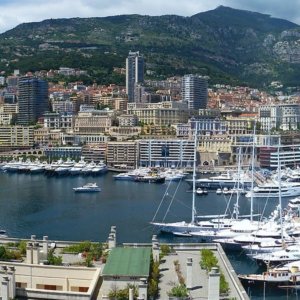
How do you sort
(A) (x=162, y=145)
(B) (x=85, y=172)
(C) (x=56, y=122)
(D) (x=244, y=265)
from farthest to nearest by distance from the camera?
(C) (x=56, y=122)
(A) (x=162, y=145)
(B) (x=85, y=172)
(D) (x=244, y=265)

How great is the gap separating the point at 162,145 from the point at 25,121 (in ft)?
64.3

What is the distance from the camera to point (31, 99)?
199ft

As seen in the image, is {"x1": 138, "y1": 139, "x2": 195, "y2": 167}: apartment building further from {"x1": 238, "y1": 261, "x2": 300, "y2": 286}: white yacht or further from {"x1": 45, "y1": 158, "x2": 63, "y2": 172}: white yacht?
{"x1": 238, "y1": 261, "x2": 300, "y2": 286}: white yacht

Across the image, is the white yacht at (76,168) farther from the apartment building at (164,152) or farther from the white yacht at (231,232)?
the white yacht at (231,232)

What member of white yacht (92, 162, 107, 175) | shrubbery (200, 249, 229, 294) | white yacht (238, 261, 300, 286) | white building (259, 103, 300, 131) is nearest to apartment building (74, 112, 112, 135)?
white yacht (92, 162, 107, 175)

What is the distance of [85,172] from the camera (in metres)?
40.6

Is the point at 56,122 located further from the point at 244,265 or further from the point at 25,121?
the point at 244,265

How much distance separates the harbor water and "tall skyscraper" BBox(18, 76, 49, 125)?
995 inches

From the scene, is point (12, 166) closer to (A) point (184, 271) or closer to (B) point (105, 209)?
(B) point (105, 209)

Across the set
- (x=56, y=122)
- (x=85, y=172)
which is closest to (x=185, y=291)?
(x=85, y=172)

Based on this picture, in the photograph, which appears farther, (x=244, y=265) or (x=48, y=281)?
(x=244, y=265)

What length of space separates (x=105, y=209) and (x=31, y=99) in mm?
37404

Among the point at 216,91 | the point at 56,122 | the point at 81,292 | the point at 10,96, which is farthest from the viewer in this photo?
the point at 216,91

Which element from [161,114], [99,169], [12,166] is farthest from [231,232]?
[161,114]
